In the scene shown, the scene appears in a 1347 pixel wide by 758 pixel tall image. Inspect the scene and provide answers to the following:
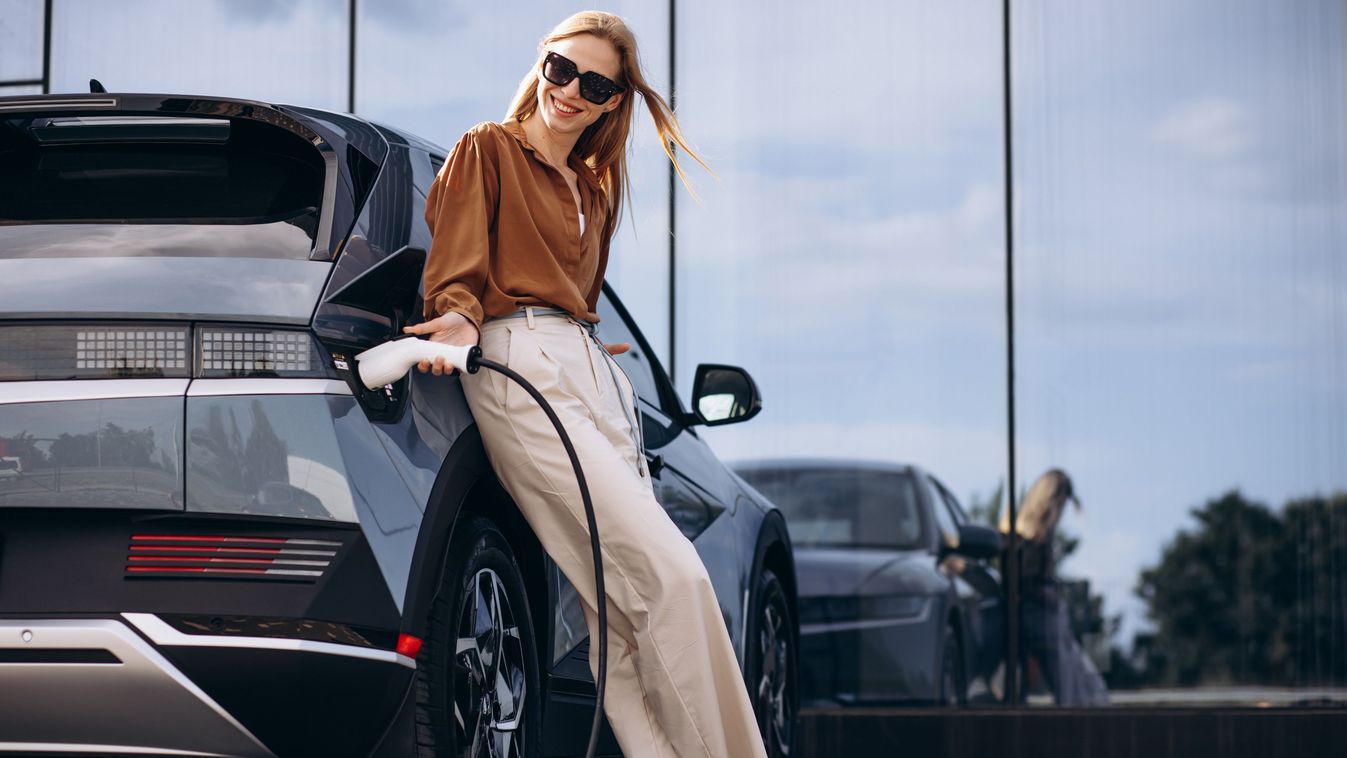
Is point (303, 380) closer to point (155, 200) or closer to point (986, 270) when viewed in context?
point (155, 200)

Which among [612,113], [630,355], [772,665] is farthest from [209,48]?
[612,113]

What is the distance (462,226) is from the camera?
3.48 m

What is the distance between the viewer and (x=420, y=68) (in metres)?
9.98

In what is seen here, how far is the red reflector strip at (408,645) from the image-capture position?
115 inches

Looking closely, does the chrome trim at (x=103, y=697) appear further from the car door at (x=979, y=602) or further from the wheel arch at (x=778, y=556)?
the car door at (x=979, y=602)

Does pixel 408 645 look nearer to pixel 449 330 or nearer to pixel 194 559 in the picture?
pixel 194 559

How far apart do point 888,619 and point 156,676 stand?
666 cm

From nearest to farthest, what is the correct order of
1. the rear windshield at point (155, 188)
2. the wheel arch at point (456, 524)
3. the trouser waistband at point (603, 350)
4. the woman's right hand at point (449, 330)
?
the wheel arch at point (456, 524) < the rear windshield at point (155, 188) < the woman's right hand at point (449, 330) < the trouser waistband at point (603, 350)

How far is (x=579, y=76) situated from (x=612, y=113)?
0.26 meters

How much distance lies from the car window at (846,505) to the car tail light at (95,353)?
6569 mm

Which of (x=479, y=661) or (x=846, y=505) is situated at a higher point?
(x=846, y=505)

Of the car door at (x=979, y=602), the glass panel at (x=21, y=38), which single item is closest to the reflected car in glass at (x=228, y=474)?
the car door at (x=979, y=602)

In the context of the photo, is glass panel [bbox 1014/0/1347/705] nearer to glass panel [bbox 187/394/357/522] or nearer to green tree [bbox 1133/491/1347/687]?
green tree [bbox 1133/491/1347/687]

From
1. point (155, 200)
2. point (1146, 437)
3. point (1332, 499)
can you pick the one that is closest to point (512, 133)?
point (155, 200)
